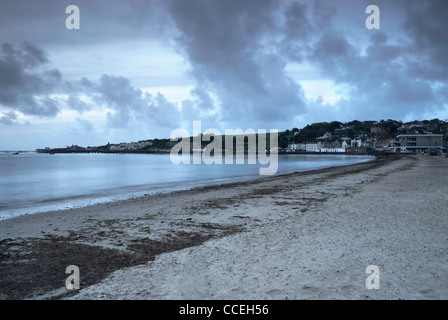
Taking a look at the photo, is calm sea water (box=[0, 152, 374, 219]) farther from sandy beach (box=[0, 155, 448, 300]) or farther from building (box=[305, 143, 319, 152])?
building (box=[305, 143, 319, 152])

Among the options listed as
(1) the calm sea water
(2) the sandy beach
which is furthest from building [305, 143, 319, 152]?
(2) the sandy beach

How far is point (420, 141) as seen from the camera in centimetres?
9850

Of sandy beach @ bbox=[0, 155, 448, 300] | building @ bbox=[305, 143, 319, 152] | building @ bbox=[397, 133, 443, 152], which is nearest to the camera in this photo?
sandy beach @ bbox=[0, 155, 448, 300]

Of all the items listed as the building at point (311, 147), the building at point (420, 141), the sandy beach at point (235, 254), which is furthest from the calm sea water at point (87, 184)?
the building at point (311, 147)

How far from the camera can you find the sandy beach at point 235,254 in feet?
12.4

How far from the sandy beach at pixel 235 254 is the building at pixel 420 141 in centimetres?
10596

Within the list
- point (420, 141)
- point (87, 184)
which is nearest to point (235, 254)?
point (87, 184)

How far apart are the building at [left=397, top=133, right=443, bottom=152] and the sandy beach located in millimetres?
105961

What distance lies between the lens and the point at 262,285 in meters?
3.81

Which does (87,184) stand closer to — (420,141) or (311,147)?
(420,141)

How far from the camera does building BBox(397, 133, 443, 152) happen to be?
96625 mm

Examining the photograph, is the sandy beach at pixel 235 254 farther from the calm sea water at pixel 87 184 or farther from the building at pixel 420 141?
the building at pixel 420 141
